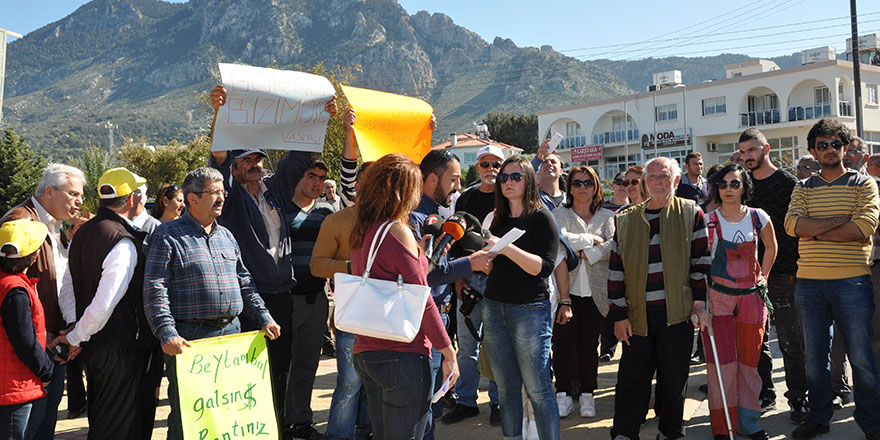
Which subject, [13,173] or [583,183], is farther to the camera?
[13,173]

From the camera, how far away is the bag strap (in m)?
3.55

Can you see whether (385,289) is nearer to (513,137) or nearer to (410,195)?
(410,195)

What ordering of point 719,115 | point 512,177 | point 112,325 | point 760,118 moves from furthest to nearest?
point 719,115 → point 760,118 → point 512,177 → point 112,325

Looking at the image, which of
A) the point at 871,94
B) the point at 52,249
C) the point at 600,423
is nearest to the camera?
the point at 52,249

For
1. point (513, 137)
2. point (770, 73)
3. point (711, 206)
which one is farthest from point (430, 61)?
point (711, 206)

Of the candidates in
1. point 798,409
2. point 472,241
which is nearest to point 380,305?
point 472,241

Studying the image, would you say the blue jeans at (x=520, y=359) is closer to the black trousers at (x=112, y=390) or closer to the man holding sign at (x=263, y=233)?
the man holding sign at (x=263, y=233)

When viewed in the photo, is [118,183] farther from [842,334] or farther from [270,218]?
[842,334]

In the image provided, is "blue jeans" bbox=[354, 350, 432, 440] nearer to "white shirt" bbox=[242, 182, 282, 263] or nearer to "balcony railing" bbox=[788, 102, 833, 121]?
"white shirt" bbox=[242, 182, 282, 263]

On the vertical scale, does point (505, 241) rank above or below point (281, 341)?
above

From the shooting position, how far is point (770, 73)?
56.7 m

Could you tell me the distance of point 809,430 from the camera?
525cm

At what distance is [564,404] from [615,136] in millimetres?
64540

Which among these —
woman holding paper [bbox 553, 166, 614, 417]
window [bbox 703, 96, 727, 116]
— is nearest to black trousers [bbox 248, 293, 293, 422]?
woman holding paper [bbox 553, 166, 614, 417]
